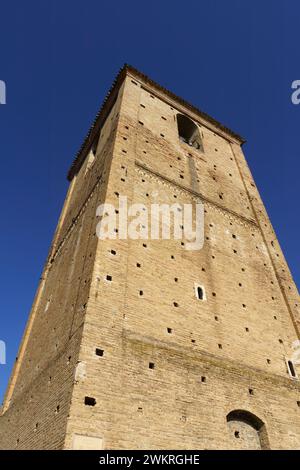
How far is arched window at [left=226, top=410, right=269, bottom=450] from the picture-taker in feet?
23.2

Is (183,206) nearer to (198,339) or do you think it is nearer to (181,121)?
(198,339)

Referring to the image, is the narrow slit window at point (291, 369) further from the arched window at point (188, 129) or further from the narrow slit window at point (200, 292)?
the arched window at point (188, 129)

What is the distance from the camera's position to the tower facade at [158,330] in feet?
20.3

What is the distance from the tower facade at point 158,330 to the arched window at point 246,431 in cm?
2

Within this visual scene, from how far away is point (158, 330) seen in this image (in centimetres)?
763

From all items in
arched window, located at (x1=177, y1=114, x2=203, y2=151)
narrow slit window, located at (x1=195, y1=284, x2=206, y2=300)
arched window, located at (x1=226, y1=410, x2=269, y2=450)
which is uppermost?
arched window, located at (x1=177, y1=114, x2=203, y2=151)

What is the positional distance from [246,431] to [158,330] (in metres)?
2.64

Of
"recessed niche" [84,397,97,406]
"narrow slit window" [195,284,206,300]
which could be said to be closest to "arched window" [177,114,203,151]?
"narrow slit window" [195,284,206,300]

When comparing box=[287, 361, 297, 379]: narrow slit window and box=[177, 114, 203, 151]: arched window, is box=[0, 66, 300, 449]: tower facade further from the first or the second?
box=[177, 114, 203, 151]: arched window

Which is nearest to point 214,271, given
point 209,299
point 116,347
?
point 209,299

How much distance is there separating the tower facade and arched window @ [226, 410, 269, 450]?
0.08 ft

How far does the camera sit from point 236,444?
6.98 meters

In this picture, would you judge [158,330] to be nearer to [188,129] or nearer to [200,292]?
[200,292]

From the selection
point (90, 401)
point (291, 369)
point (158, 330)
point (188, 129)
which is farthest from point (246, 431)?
point (188, 129)
